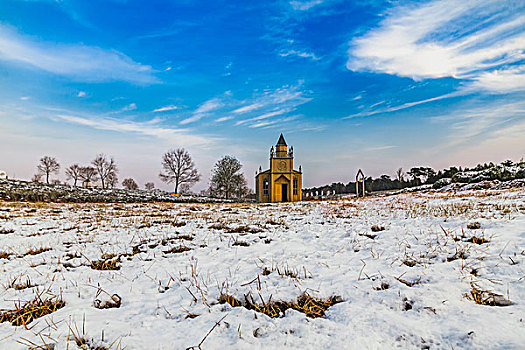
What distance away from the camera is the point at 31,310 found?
2.75 m

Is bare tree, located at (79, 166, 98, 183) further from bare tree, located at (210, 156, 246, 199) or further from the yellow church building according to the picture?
A: the yellow church building

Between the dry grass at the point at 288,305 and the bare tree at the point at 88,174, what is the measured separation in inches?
3050

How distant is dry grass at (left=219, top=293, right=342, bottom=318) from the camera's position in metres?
2.62

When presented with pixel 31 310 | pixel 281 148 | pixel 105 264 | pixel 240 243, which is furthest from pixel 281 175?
Result: pixel 31 310

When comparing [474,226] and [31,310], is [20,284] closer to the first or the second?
[31,310]

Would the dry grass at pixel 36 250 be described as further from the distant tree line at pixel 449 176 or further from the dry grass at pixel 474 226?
the distant tree line at pixel 449 176

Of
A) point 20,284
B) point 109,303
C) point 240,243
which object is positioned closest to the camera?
point 109,303

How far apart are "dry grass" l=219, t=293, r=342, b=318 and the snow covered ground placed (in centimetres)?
9

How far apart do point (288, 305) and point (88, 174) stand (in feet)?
266

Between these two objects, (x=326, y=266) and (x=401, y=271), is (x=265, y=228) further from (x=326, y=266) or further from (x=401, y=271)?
(x=401, y=271)

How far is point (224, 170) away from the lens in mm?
49719

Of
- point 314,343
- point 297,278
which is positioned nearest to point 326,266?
point 297,278

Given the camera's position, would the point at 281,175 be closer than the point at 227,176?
Yes

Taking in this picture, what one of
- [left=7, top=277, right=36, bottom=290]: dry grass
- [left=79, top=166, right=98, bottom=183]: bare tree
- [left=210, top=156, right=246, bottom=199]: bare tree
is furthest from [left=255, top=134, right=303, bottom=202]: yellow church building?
[left=79, top=166, right=98, bottom=183]: bare tree
